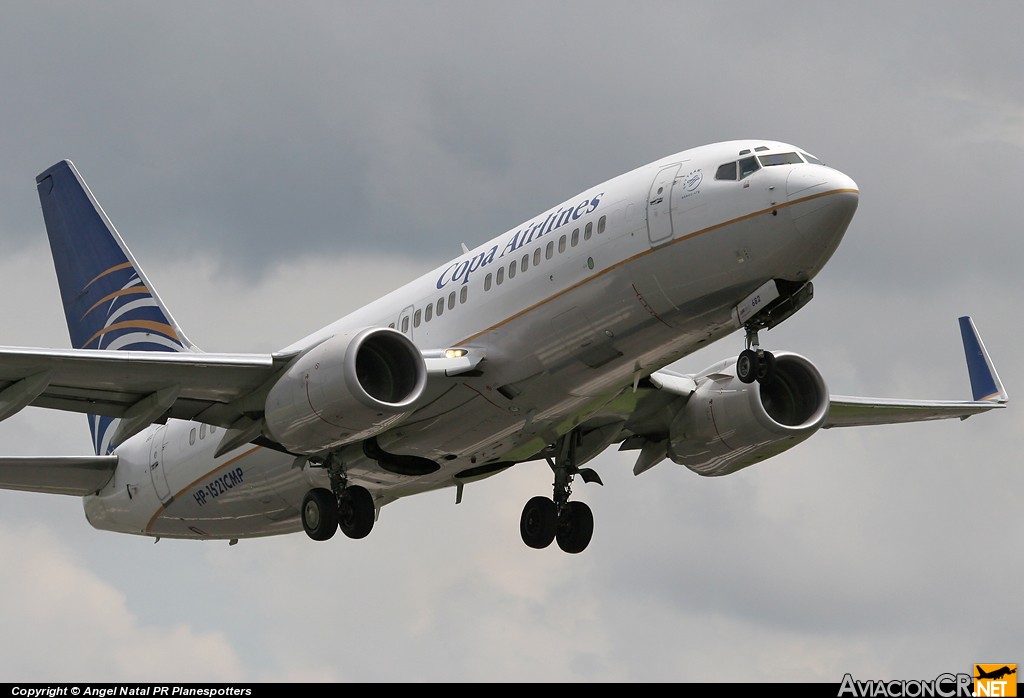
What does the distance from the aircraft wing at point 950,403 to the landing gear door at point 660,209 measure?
10.8m

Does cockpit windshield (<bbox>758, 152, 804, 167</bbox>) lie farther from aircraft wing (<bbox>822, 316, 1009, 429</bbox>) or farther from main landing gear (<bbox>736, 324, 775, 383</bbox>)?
aircraft wing (<bbox>822, 316, 1009, 429</bbox>)

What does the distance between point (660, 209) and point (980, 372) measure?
13.5 m

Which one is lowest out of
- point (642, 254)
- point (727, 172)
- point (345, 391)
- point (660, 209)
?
point (345, 391)

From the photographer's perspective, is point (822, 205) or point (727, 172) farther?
point (727, 172)

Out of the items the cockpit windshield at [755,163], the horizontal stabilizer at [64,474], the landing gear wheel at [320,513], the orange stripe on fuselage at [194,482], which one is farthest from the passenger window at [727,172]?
the horizontal stabilizer at [64,474]

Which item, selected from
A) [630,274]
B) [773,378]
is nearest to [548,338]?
[630,274]

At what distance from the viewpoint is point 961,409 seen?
131 feet

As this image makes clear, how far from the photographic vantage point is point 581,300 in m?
29.5

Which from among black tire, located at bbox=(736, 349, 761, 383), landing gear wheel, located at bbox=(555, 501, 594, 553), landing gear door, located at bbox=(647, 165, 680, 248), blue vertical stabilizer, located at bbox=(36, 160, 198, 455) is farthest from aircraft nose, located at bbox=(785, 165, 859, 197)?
blue vertical stabilizer, located at bbox=(36, 160, 198, 455)

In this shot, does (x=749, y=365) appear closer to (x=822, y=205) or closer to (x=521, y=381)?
(x=822, y=205)

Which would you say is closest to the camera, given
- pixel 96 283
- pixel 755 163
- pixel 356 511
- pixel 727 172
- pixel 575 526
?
pixel 755 163

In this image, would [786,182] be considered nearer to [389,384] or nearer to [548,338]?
[548,338]

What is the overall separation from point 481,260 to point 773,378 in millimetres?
7621

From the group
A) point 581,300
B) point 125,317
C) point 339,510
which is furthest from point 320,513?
point 125,317
